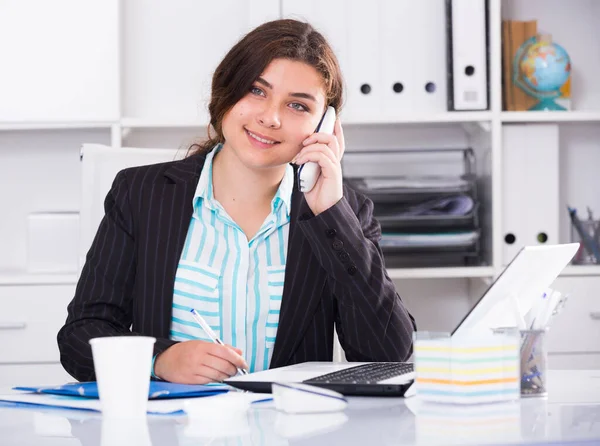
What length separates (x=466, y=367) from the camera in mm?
1011

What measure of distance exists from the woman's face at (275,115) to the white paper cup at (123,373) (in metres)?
0.67

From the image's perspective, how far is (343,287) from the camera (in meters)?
1.48

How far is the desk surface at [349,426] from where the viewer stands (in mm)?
841

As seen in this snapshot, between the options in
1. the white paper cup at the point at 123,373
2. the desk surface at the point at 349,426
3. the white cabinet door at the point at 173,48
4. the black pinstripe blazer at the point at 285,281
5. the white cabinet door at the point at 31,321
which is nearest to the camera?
the desk surface at the point at 349,426

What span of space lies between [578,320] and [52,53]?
5.17 feet

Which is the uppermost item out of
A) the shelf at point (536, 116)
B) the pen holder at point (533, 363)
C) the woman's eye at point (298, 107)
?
the shelf at point (536, 116)

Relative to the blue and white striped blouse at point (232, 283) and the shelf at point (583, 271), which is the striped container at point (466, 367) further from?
the shelf at point (583, 271)

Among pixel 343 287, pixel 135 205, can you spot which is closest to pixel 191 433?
pixel 343 287

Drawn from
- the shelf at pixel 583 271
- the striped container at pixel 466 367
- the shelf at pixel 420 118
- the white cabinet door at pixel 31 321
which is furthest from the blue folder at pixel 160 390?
the shelf at pixel 583 271

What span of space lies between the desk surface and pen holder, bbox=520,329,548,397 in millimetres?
25

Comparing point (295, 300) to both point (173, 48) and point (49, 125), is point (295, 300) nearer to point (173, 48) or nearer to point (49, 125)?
point (49, 125)

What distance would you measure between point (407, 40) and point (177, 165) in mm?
958

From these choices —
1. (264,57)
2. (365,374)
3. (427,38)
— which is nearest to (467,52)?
(427,38)

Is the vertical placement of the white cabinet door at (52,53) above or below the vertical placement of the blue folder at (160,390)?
above
